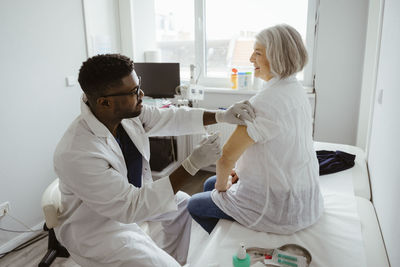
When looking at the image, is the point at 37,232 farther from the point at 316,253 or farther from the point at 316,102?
the point at 316,102

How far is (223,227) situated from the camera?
1.27m

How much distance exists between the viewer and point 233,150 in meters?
1.24

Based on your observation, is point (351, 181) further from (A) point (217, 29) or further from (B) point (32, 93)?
(B) point (32, 93)

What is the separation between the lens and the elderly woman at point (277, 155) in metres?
1.20

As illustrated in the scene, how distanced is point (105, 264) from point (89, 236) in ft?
0.42

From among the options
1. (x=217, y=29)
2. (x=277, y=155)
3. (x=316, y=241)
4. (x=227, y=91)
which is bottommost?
(x=316, y=241)

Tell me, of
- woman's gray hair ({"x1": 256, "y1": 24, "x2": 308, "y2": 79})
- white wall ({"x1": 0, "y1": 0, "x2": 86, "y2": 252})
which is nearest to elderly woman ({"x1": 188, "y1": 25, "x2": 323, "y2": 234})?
woman's gray hair ({"x1": 256, "y1": 24, "x2": 308, "y2": 79})

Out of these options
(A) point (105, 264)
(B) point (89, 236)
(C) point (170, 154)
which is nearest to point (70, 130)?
(B) point (89, 236)

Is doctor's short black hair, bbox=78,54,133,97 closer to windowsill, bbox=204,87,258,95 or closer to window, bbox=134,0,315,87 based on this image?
windowsill, bbox=204,87,258,95

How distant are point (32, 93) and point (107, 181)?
140 centimetres

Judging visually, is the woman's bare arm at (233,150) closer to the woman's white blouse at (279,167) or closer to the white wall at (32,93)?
the woman's white blouse at (279,167)

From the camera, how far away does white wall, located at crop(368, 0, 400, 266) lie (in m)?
1.10

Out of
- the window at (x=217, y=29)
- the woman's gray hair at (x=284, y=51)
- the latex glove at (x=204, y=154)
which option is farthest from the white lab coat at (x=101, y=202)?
the window at (x=217, y=29)

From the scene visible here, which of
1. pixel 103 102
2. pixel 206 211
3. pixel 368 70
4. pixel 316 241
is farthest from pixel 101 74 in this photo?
pixel 368 70
